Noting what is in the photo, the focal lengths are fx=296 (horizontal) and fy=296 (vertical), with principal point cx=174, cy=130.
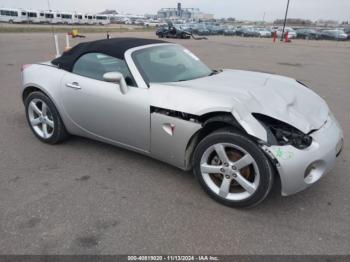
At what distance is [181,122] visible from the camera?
109 inches

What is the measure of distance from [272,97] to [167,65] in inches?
51.0

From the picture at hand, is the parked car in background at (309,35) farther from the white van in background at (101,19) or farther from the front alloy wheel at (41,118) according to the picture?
the white van in background at (101,19)

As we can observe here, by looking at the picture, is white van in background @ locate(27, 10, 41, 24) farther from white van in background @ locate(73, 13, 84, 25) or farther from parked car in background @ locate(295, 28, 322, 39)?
parked car in background @ locate(295, 28, 322, 39)

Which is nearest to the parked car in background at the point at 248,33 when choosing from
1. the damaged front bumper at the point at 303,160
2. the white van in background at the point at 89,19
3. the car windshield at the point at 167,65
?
the white van in background at the point at 89,19

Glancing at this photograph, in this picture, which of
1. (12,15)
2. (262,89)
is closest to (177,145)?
(262,89)

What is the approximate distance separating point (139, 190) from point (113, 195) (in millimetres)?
265

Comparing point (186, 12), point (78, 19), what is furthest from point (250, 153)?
point (186, 12)

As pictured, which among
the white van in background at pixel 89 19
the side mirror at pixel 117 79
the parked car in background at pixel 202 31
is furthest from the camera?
the white van in background at pixel 89 19

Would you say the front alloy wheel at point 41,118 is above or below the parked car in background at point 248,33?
above

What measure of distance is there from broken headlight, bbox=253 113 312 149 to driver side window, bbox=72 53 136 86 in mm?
1441

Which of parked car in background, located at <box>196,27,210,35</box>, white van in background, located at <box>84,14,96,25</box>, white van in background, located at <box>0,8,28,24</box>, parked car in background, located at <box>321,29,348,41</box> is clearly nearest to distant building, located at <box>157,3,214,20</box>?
white van in background, located at <box>84,14,96,25</box>

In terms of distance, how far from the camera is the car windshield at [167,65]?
128 inches

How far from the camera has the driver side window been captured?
128 inches

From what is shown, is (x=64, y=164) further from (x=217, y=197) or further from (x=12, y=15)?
(x=12, y=15)
